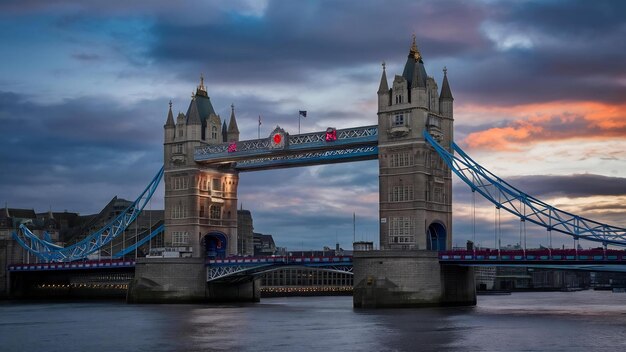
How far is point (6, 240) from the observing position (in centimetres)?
15000

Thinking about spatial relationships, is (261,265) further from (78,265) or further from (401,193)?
(78,265)

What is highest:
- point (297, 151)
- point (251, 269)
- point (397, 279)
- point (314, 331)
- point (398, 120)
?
point (398, 120)

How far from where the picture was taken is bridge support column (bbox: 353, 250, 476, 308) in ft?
311

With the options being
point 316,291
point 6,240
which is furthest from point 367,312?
point 316,291

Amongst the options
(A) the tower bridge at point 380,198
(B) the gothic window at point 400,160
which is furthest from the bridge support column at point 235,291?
(B) the gothic window at point 400,160

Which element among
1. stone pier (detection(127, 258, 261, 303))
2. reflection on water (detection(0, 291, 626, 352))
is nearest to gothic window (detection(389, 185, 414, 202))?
reflection on water (detection(0, 291, 626, 352))

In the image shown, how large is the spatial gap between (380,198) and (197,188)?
98.7 ft

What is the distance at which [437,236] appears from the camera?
347 feet

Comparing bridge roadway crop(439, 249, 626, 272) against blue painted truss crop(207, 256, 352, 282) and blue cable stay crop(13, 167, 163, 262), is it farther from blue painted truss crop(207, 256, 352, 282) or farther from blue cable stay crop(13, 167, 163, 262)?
blue cable stay crop(13, 167, 163, 262)

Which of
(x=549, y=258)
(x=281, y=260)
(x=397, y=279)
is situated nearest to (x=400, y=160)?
(x=397, y=279)

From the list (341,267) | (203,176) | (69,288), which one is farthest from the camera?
(69,288)

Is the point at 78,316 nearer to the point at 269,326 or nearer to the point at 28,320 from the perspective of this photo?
Result: the point at 28,320

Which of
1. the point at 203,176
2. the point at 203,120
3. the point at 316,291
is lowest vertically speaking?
the point at 316,291

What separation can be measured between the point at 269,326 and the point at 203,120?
180 feet
